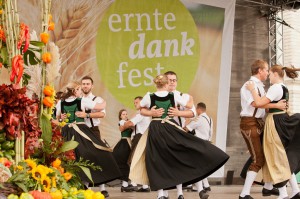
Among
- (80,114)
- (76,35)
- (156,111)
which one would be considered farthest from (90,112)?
(76,35)

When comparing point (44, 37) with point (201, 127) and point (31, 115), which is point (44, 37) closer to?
point (31, 115)

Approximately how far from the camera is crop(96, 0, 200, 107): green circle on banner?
11.1 m

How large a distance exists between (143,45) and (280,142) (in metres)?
5.11

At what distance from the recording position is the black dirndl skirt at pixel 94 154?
23.8 feet

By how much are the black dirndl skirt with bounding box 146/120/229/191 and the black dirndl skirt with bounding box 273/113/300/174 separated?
604mm

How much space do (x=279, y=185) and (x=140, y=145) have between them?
4.68 ft

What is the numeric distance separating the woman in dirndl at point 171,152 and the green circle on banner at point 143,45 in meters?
4.53

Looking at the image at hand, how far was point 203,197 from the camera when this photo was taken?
7102 millimetres

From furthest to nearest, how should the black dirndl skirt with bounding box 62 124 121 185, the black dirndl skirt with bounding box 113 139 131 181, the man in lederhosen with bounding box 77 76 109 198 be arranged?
the black dirndl skirt with bounding box 113 139 131 181
the man in lederhosen with bounding box 77 76 109 198
the black dirndl skirt with bounding box 62 124 121 185

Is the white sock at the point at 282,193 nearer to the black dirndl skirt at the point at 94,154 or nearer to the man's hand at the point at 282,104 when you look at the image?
the man's hand at the point at 282,104

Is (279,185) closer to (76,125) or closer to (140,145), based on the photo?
(140,145)

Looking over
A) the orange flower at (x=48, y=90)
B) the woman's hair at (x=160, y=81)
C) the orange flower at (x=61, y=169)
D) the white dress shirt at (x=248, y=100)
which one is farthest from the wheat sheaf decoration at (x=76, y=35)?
the orange flower at (x=48, y=90)

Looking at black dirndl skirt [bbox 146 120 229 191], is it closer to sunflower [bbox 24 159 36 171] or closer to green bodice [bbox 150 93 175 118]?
green bodice [bbox 150 93 175 118]

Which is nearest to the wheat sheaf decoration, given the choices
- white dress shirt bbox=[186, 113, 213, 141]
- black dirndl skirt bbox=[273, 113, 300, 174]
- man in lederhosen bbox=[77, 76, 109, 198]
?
white dress shirt bbox=[186, 113, 213, 141]
